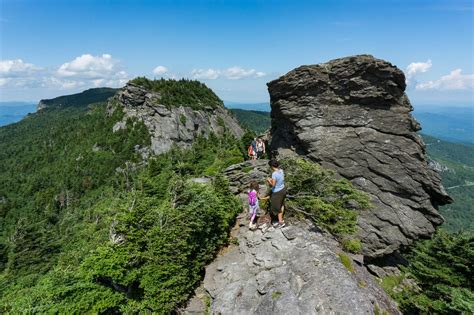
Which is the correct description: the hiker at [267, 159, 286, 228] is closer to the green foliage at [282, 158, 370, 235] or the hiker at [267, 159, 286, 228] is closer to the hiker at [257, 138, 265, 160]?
the green foliage at [282, 158, 370, 235]

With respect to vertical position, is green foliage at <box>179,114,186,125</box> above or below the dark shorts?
above

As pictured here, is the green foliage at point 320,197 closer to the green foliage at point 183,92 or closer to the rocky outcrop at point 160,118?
the rocky outcrop at point 160,118

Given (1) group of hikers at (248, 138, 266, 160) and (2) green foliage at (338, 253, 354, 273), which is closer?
(2) green foliage at (338, 253, 354, 273)

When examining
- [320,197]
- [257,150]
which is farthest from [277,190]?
[257,150]

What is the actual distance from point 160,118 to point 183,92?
698 inches

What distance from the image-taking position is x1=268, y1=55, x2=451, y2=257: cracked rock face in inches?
720

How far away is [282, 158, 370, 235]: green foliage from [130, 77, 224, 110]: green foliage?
90055 millimetres

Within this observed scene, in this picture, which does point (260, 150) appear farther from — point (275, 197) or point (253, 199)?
point (275, 197)

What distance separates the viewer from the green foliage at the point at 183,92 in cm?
10262

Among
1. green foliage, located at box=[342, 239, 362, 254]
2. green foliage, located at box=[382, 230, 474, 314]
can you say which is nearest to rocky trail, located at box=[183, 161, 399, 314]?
green foliage, located at box=[342, 239, 362, 254]

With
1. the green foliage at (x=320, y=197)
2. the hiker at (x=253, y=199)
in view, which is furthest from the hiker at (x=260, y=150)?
the hiker at (x=253, y=199)

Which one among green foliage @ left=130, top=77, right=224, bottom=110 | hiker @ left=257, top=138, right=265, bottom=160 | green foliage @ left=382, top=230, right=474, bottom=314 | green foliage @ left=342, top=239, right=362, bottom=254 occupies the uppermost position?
green foliage @ left=130, top=77, right=224, bottom=110

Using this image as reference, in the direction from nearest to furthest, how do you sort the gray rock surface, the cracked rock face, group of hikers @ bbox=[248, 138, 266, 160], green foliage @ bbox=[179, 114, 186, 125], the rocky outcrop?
1. the gray rock surface
2. the cracked rock face
3. group of hikers @ bbox=[248, 138, 266, 160]
4. the rocky outcrop
5. green foliage @ bbox=[179, 114, 186, 125]

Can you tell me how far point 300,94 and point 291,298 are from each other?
16452 mm
